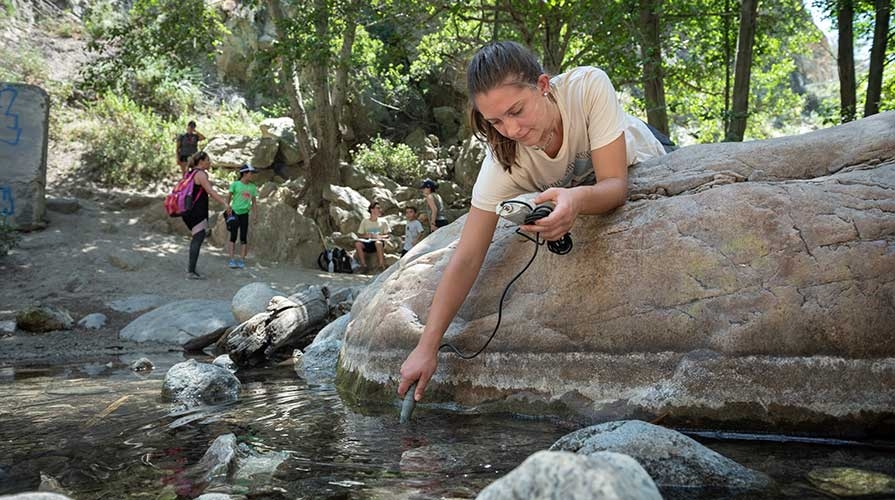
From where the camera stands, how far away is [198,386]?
4.62 metres

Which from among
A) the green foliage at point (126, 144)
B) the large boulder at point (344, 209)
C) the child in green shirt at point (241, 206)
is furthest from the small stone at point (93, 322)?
the green foliage at point (126, 144)

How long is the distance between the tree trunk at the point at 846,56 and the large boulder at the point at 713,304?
819 centimetres

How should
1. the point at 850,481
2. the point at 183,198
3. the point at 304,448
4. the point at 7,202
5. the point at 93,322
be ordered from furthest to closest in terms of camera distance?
the point at 7,202 → the point at 183,198 → the point at 93,322 → the point at 304,448 → the point at 850,481

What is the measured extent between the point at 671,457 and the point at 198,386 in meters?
3.08

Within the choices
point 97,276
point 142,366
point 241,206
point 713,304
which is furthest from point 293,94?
point 713,304

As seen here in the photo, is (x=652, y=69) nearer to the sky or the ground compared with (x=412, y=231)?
nearer to the sky

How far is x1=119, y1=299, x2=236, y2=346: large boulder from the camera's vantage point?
26.1 ft

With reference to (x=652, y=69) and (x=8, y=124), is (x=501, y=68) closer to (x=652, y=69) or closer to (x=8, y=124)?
(x=652, y=69)

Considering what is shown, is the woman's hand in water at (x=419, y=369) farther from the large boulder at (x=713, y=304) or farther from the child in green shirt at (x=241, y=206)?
the child in green shirt at (x=241, y=206)

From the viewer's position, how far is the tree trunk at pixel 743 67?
35.3ft

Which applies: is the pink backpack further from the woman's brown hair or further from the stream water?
the woman's brown hair

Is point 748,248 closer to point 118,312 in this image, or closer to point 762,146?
point 762,146

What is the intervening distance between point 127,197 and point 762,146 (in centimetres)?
1433

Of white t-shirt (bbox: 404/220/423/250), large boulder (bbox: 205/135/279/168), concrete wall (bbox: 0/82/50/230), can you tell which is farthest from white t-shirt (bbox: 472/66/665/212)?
large boulder (bbox: 205/135/279/168)
